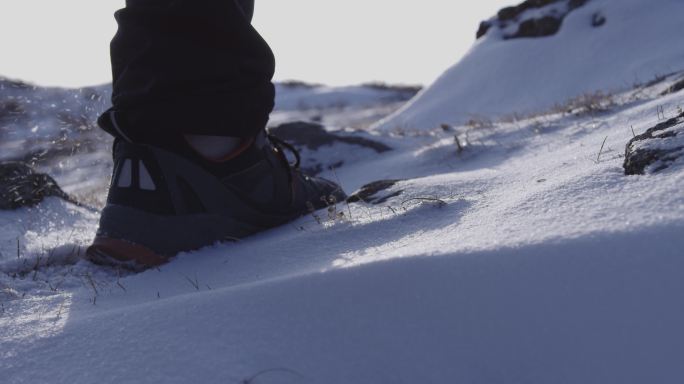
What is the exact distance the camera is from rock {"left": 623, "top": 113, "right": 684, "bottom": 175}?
3.53 ft

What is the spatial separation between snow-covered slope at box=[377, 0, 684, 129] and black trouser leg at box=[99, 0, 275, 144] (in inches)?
182

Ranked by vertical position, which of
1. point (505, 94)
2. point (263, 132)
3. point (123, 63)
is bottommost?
point (505, 94)

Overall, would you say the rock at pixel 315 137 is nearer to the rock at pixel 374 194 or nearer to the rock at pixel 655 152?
the rock at pixel 374 194

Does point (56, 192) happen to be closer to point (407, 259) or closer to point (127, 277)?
point (127, 277)

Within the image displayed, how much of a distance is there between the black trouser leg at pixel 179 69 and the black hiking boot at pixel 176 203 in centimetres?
8

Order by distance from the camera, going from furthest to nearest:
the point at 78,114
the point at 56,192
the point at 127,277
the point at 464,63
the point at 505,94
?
the point at 464,63
the point at 505,94
the point at 78,114
the point at 56,192
the point at 127,277

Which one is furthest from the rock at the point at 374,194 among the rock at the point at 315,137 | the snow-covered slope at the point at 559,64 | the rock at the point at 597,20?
the rock at the point at 597,20

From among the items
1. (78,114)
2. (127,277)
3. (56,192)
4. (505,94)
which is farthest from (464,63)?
(127,277)

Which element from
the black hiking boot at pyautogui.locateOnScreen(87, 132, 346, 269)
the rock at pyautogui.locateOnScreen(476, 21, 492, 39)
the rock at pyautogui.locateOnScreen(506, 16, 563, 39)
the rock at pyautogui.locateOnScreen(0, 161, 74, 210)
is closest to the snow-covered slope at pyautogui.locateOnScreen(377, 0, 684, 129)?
the rock at pyautogui.locateOnScreen(506, 16, 563, 39)

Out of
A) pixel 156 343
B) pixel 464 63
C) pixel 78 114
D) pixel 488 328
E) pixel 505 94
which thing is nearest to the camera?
pixel 488 328

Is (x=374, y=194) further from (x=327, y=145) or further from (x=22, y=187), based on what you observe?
(x=327, y=145)

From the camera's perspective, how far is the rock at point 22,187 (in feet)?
7.11

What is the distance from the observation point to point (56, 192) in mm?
2420

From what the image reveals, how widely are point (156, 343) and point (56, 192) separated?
6.10ft
